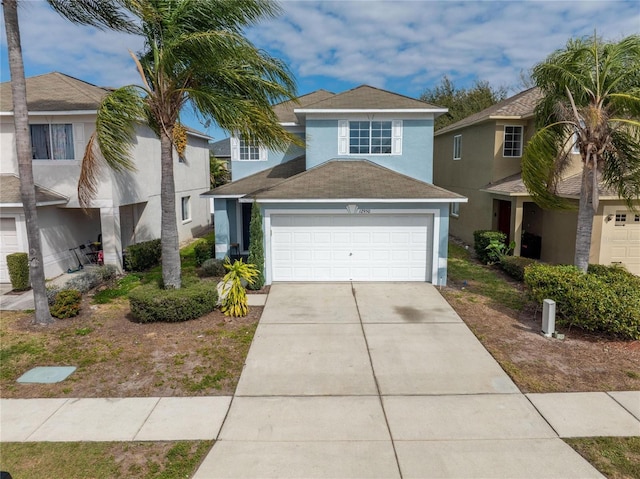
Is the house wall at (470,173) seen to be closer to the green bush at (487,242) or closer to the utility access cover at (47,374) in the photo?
the green bush at (487,242)

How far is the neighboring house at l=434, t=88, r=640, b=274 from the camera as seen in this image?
1392cm

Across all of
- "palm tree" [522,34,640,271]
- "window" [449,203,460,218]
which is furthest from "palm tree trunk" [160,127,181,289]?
"window" [449,203,460,218]

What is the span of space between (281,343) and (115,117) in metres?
6.28

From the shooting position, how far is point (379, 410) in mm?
6590

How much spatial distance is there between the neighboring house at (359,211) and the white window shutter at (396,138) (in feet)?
0.12

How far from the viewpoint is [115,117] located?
370 inches

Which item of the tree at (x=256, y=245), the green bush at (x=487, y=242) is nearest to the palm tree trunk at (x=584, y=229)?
the green bush at (x=487, y=242)

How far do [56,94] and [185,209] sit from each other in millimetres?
9002

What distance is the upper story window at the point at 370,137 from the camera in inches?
643

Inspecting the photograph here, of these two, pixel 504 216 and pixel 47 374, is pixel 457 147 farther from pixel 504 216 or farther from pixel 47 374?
pixel 47 374

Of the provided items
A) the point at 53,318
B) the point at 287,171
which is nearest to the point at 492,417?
the point at 53,318

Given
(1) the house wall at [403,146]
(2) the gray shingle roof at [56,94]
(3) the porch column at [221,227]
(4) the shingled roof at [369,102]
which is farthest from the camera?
(1) the house wall at [403,146]

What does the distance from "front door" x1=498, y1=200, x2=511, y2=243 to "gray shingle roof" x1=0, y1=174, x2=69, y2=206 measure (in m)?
17.5

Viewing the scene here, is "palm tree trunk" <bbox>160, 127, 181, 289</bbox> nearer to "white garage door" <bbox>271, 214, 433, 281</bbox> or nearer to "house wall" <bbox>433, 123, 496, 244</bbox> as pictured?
"white garage door" <bbox>271, 214, 433, 281</bbox>
